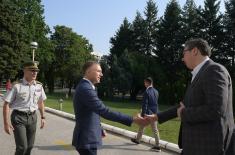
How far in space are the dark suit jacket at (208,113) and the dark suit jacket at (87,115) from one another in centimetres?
134

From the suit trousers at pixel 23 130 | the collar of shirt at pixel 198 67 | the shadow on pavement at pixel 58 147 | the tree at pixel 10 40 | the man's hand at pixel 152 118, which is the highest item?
the tree at pixel 10 40

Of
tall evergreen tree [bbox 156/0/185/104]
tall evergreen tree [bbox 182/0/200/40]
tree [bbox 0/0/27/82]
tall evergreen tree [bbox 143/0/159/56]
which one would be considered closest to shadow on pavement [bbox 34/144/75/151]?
tall evergreen tree [bbox 182/0/200/40]

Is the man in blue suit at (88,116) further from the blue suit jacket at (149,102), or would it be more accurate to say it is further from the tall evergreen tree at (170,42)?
the tall evergreen tree at (170,42)

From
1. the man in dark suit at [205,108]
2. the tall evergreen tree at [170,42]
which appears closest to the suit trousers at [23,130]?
the man in dark suit at [205,108]

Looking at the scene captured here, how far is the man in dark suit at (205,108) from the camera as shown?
4.23 metres

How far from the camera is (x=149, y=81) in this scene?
11500mm

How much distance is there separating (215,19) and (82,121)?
48.3 metres

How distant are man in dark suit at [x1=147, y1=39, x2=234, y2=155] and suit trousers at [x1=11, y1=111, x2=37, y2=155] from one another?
11.5 ft

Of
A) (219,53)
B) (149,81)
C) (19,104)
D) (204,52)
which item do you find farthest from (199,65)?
(219,53)

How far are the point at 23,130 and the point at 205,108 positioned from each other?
13.0 feet

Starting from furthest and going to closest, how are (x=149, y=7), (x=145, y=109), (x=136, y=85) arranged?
1. (x=149, y=7)
2. (x=136, y=85)
3. (x=145, y=109)

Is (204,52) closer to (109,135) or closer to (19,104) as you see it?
(19,104)

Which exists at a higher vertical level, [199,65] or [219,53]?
[219,53]

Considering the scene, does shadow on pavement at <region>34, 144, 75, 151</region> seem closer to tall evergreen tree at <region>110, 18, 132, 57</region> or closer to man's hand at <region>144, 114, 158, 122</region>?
man's hand at <region>144, 114, 158, 122</region>
